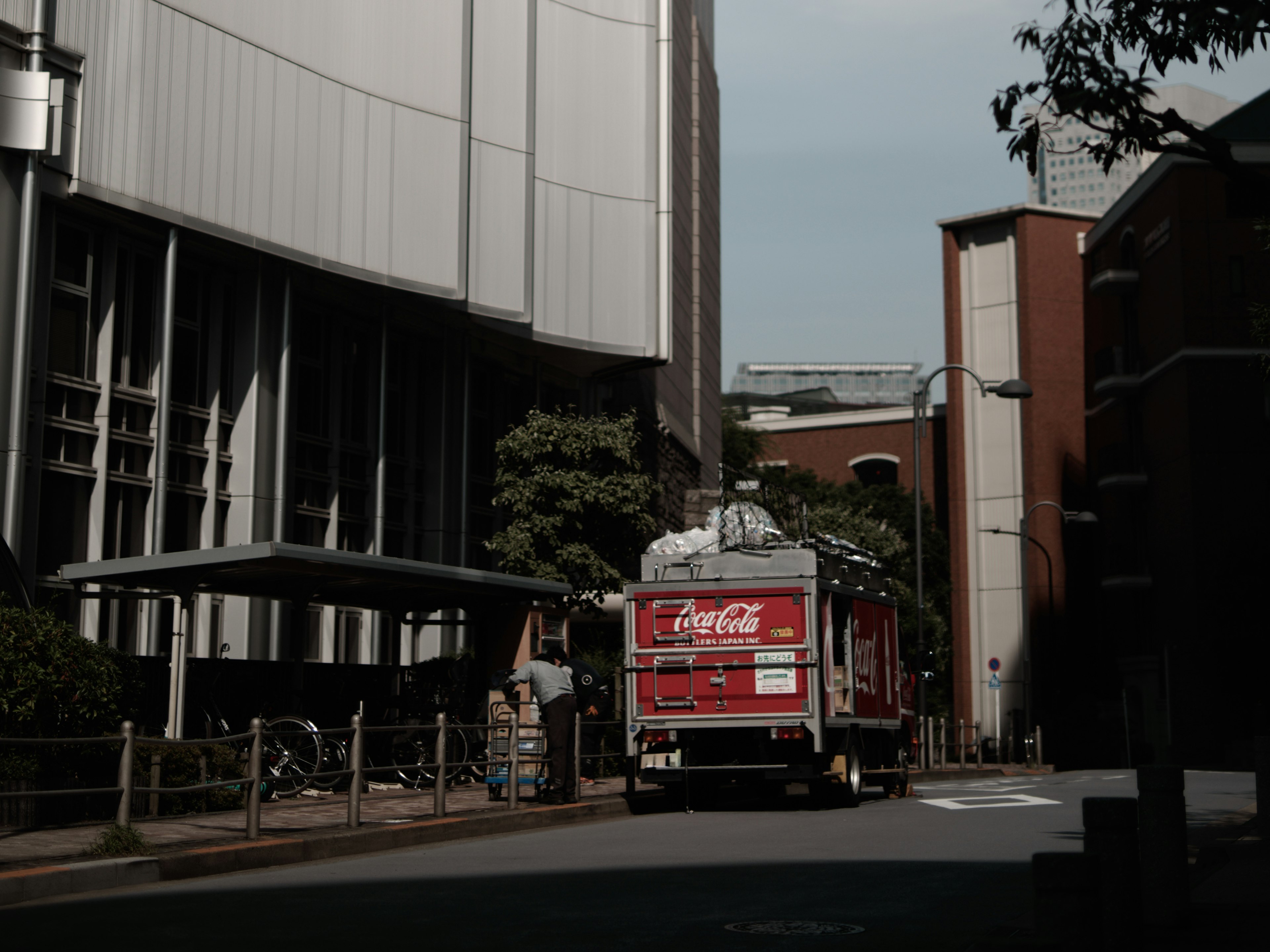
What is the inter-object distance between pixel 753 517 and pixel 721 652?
24.1 feet

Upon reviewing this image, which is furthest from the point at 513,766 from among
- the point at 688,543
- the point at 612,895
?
the point at 688,543

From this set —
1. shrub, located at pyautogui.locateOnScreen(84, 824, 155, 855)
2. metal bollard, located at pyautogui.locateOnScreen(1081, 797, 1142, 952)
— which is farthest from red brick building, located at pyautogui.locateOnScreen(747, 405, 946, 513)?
metal bollard, located at pyautogui.locateOnScreen(1081, 797, 1142, 952)

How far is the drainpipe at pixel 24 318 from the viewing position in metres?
21.6

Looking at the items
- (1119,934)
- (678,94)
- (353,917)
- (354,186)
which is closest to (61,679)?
(353,917)

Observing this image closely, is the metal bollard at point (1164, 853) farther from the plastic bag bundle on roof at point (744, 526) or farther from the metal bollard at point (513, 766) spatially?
the plastic bag bundle on roof at point (744, 526)

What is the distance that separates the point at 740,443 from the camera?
240 feet

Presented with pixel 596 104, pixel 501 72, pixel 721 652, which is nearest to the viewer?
pixel 721 652

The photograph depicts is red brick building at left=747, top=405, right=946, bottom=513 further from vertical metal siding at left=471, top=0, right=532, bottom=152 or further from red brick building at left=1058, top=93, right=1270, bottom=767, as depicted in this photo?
vertical metal siding at left=471, top=0, right=532, bottom=152

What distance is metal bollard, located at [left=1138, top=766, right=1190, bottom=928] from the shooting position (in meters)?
8.07

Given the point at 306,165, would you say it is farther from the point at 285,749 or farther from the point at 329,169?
the point at 285,749

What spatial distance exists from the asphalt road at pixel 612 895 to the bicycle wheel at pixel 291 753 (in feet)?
11.5

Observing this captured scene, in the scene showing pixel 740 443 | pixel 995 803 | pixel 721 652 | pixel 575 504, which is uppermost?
pixel 740 443

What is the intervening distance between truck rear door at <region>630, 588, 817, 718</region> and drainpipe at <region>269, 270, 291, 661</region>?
10471 mm

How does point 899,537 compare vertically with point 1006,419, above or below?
below
